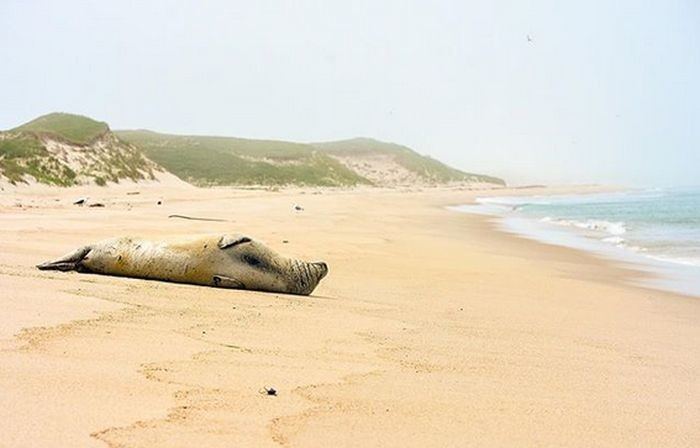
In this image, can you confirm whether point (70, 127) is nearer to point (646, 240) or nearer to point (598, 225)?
point (598, 225)

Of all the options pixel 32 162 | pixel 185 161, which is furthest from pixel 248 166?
pixel 32 162

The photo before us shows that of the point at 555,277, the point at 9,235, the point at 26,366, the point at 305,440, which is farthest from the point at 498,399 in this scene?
the point at 9,235

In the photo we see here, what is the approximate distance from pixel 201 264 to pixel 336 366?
3.60 meters

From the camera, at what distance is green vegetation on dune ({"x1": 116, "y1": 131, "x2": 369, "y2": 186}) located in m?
71.6

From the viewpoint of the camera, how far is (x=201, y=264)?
307 inches

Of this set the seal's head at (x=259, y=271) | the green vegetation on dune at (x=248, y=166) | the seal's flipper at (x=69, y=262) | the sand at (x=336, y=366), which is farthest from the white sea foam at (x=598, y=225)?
the green vegetation on dune at (x=248, y=166)

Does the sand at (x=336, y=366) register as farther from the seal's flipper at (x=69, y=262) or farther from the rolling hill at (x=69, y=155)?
the rolling hill at (x=69, y=155)

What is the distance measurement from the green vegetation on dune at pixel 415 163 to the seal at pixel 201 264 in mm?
108881

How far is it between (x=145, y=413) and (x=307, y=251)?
31.1 ft

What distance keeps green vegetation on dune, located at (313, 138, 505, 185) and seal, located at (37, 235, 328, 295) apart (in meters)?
109

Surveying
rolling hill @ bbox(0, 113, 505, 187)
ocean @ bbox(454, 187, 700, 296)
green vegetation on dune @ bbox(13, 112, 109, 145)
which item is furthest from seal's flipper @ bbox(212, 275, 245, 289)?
green vegetation on dune @ bbox(13, 112, 109, 145)

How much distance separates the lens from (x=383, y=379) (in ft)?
14.3

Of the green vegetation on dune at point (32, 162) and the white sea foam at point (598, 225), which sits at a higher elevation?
the green vegetation on dune at point (32, 162)

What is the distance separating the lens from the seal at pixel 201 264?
25.6 ft
